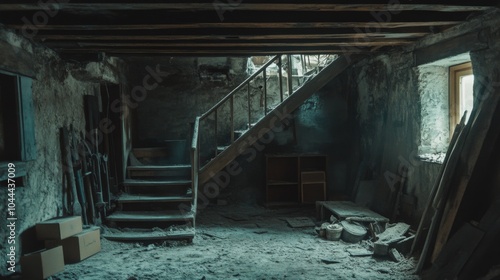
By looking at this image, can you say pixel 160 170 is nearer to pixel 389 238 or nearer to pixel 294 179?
pixel 294 179

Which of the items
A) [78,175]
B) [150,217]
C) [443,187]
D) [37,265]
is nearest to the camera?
[37,265]

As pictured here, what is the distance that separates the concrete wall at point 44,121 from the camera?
3.99 meters

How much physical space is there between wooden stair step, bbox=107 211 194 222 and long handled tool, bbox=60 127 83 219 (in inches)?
27.0

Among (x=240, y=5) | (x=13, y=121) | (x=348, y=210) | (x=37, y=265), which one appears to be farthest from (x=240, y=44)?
(x=37, y=265)

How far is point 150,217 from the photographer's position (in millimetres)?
5914

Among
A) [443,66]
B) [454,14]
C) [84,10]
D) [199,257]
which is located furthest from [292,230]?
[84,10]

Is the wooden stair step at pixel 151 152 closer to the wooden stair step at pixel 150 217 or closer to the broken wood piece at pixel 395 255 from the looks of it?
the wooden stair step at pixel 150 217

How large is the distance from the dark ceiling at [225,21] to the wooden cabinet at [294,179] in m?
3.26

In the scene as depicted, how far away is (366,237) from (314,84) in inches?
109

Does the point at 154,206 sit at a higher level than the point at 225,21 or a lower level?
lower

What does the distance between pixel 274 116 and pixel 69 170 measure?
135 inches

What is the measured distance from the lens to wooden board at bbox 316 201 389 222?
5.69 m

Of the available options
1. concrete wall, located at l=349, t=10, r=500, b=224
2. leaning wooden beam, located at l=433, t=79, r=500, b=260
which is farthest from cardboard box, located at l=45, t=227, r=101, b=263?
concrete wall, located at l=349, t=10, r=500, b=224

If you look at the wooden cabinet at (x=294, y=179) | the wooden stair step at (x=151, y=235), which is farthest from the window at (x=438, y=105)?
the wooden stair step at (x=151, y=235)
